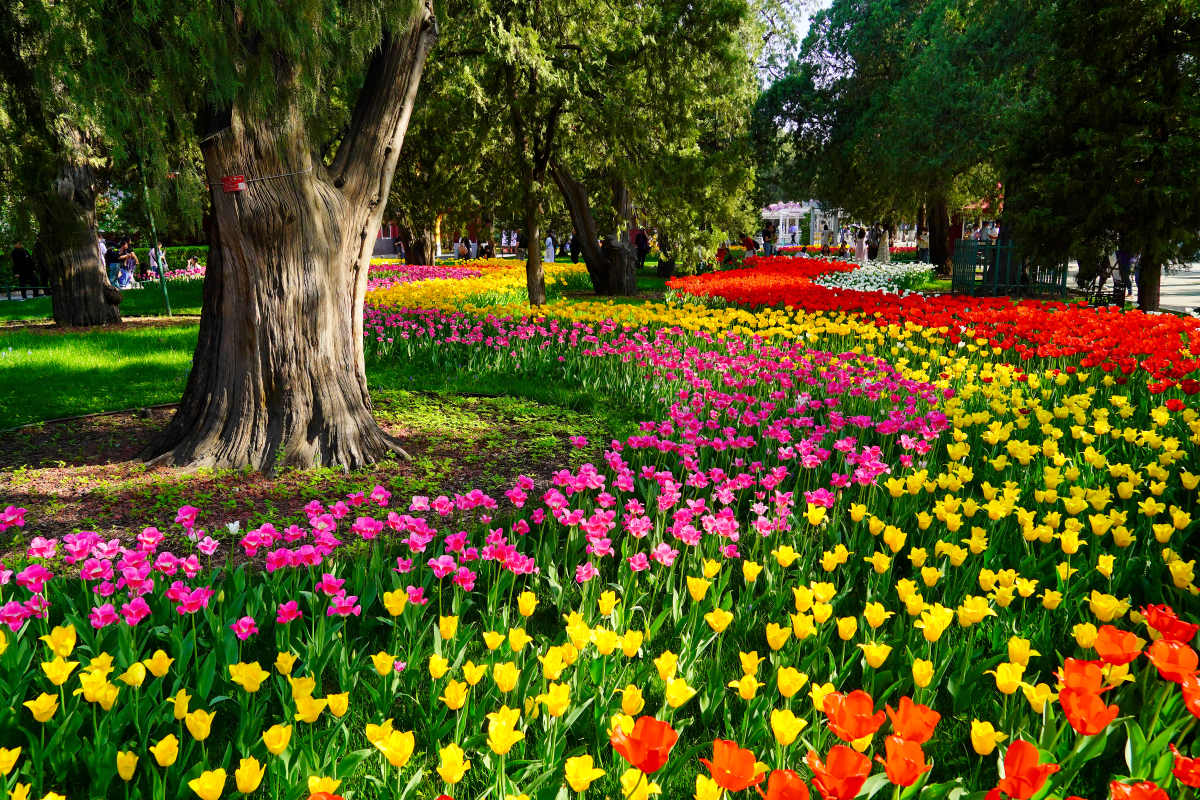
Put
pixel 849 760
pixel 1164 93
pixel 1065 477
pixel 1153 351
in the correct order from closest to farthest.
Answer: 1. pixel 849 760
2. pixel 1065 477
3. pixel 1153 351
4. pixel 1164 93

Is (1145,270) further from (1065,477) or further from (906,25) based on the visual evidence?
(906,25)

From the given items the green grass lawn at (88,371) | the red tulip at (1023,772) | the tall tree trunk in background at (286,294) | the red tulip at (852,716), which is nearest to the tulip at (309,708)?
the red tulip at (852,716)

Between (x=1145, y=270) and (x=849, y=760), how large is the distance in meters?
12.3

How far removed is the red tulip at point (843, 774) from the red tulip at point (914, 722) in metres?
0.20

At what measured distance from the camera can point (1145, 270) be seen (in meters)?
11.0

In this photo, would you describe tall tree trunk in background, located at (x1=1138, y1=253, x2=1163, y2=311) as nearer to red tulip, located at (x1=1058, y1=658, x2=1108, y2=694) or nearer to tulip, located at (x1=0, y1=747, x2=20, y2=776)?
red tulip, located at (x1=1058, y1=658, x2=1108, y2=694)

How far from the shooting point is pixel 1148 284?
1112 centimetres

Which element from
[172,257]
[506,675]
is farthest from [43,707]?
[172,257]

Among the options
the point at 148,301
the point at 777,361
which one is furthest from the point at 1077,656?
the point at 148,301

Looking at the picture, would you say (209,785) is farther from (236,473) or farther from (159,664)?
(236,473)

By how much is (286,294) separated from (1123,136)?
11.0m

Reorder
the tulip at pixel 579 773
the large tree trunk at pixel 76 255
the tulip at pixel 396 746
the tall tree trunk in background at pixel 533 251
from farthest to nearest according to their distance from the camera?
the tall tree trunk in background at pixel 533 251 < the large tree trunk at pixel 76 255 < the tulip at pixel 396 746 < the tulip at pixel 579 773

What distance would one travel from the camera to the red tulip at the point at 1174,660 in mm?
1675

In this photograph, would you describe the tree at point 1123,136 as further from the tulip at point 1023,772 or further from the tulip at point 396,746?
the tulip at point 396,746
